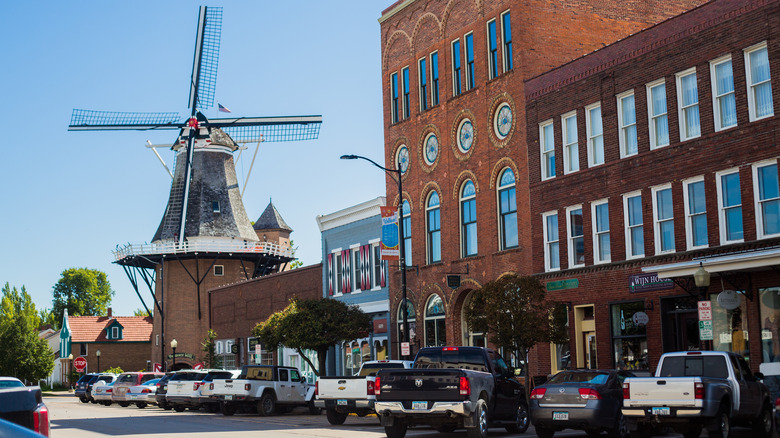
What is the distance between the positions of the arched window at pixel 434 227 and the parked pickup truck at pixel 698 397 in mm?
21698

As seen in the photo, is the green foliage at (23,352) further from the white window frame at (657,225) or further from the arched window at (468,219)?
the white window frame at (657,225)

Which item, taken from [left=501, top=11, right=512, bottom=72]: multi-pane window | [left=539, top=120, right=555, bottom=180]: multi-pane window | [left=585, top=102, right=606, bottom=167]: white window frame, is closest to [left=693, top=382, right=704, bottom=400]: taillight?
[left=585, top=102, right=606, bottom=167]: white window frame

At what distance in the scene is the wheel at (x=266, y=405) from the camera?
31.7m

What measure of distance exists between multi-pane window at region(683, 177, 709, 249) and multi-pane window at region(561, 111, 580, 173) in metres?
5.41

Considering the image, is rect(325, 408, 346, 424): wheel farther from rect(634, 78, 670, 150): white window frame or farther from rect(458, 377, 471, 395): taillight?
rect(634, 78, 670, 150): white window frame

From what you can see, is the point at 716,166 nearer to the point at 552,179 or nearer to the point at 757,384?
Answer: the point at 552,179

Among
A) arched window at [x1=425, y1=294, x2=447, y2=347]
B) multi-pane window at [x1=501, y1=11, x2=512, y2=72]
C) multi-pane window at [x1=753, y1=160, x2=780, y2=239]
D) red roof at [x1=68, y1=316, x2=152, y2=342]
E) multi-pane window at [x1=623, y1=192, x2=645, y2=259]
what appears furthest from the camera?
red roof at [x1=68, y1=316, x2=152, y2=342]

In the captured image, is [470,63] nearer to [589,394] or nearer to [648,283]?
[648,283]

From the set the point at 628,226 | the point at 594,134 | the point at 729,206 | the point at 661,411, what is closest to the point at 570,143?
the point at 594,134

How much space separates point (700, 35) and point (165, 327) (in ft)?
169

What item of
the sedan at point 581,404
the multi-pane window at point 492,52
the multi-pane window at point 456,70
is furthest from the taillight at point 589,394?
the multi-pane window at point 456,70

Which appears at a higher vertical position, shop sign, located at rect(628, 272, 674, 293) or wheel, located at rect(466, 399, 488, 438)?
shop sign, located at rect(628, 272, 674, 293)

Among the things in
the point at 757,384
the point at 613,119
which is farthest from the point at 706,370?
the point at 613,119

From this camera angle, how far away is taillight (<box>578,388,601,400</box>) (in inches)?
757
